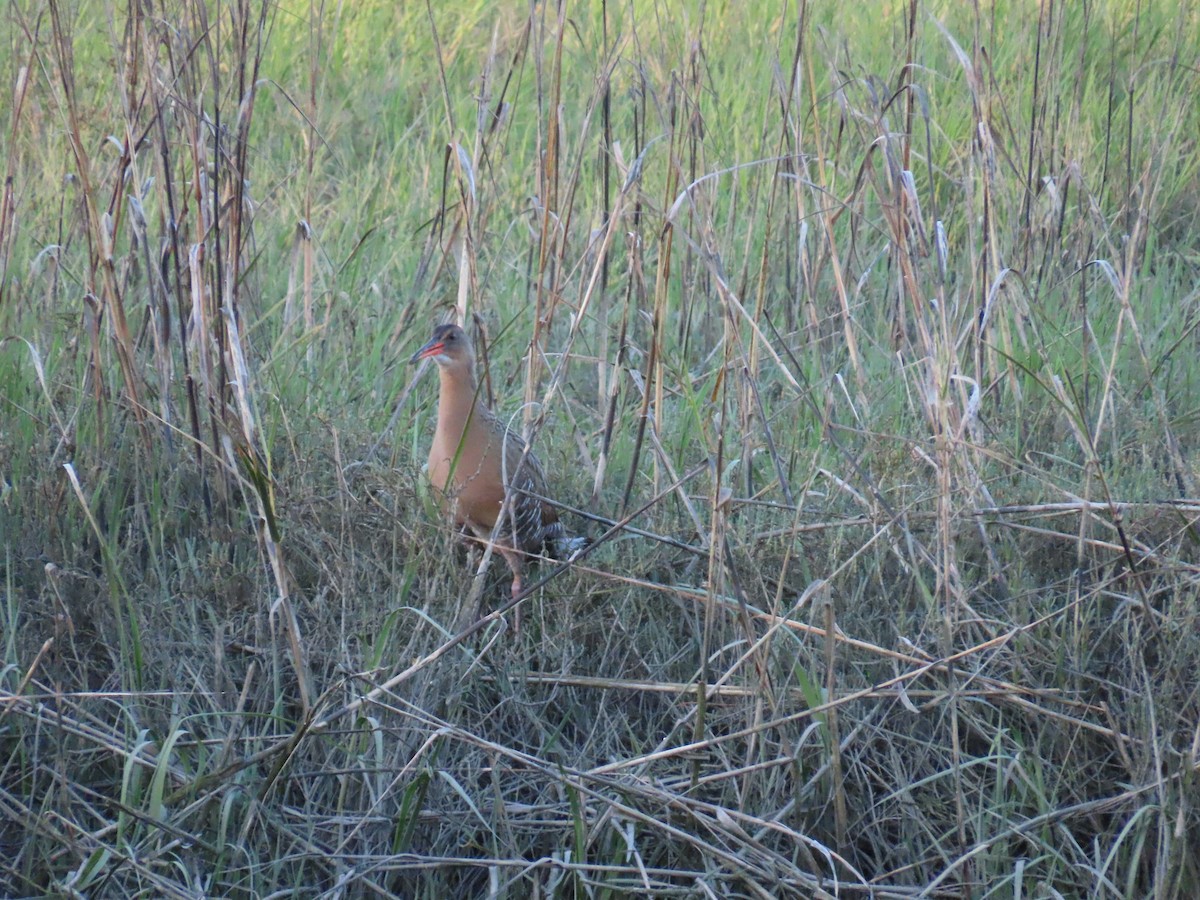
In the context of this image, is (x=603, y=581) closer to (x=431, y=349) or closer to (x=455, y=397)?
(x=455, y=397)

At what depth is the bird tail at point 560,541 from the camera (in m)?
3.11

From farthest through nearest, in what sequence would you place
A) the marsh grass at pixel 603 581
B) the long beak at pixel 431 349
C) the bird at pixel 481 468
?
1. the long beak at pixel 431 349
2. the bird at pixel 481 468
3. the marsh grass at pixel 603 581

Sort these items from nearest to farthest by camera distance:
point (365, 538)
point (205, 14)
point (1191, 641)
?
point (1191, 641), point (205, 14), point (365, 538)

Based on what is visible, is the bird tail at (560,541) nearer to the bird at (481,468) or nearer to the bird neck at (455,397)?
the bird at (481,468)

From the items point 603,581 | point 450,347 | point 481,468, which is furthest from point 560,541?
point 450,347

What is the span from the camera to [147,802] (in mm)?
2393

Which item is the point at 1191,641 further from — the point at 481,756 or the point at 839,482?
the point at 481,756

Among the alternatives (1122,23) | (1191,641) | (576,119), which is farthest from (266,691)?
(1122,23)

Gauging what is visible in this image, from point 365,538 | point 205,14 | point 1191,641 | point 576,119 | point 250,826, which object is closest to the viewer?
point 250,826

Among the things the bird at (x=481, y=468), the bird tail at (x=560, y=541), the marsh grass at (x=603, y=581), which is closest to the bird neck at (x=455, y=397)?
the bird at (x=481, y=468)

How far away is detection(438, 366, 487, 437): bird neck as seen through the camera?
3.21 metres

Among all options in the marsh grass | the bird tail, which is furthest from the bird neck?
the bird tail

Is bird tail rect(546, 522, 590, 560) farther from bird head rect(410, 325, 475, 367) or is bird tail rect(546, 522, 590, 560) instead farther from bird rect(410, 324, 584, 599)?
bird head rect(410, 325, 475, 367)

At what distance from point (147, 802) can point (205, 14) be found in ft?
5.00
